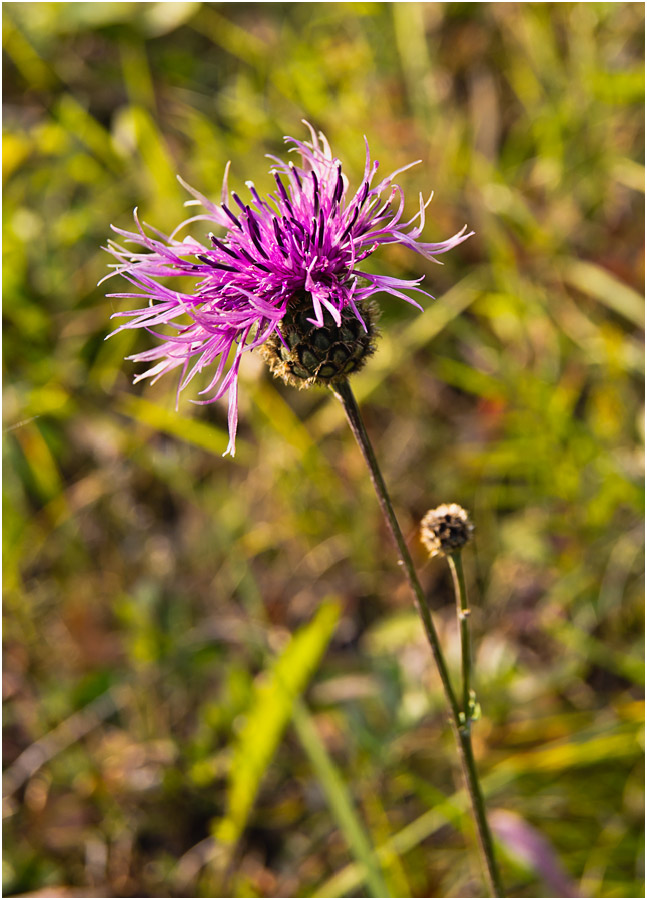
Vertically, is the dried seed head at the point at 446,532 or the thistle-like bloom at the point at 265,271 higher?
the thistle-like bloom at the point at 265,271

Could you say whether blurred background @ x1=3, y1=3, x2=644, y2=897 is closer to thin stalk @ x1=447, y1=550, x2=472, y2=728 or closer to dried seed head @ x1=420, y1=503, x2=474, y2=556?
thin stalk @ x1=447, y1=550, x2=472, y2=728

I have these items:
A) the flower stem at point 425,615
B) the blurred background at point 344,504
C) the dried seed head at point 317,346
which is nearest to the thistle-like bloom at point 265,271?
the dried seed head at point 317,346

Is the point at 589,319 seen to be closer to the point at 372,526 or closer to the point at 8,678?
the point at 372,526

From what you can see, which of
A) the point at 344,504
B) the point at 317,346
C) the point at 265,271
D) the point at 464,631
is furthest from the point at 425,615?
the point at 344,504

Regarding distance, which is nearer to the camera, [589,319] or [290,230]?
[290,230]

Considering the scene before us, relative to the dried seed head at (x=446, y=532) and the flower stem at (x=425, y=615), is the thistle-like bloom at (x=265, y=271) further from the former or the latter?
the dried seed head at (x=446, y=532)

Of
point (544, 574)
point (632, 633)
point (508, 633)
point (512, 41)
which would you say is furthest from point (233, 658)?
point (512, 41)
